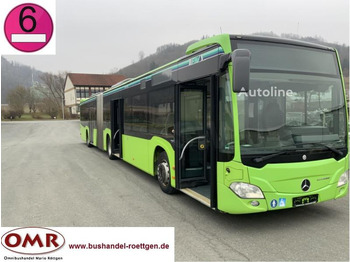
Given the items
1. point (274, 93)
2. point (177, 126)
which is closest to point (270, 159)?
point (274, 93)

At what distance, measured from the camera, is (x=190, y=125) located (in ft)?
18.8

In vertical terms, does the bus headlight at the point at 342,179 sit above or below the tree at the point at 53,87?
below

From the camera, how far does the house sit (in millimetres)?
66625

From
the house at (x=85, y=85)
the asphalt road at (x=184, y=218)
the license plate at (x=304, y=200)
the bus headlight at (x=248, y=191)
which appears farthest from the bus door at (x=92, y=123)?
the house at (x=85, y=85)

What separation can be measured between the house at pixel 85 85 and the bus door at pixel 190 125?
62964 mm

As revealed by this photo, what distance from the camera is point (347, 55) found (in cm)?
686

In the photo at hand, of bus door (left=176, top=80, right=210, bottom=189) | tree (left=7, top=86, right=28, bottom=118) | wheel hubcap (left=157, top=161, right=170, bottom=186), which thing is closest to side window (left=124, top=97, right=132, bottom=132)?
wheel hubcap (left=157, top=161, right=170, bottom=186)

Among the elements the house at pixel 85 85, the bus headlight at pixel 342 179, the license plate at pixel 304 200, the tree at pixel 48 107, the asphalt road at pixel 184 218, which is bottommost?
the asphalt road at pixel 184 218

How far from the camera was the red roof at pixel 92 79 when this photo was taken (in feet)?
221

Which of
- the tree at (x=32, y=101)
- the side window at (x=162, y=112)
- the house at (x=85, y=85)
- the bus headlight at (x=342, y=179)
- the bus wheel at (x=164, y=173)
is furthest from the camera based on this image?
the tree at (x=32, y=101)

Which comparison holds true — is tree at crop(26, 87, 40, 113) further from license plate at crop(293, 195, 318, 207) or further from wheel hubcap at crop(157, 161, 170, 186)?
license plate at crop(293, 195, 318, 207)

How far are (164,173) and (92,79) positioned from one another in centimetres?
6684

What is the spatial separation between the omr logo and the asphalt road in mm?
473

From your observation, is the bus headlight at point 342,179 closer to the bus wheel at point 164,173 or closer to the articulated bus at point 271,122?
the articulated bus at point 271,122
